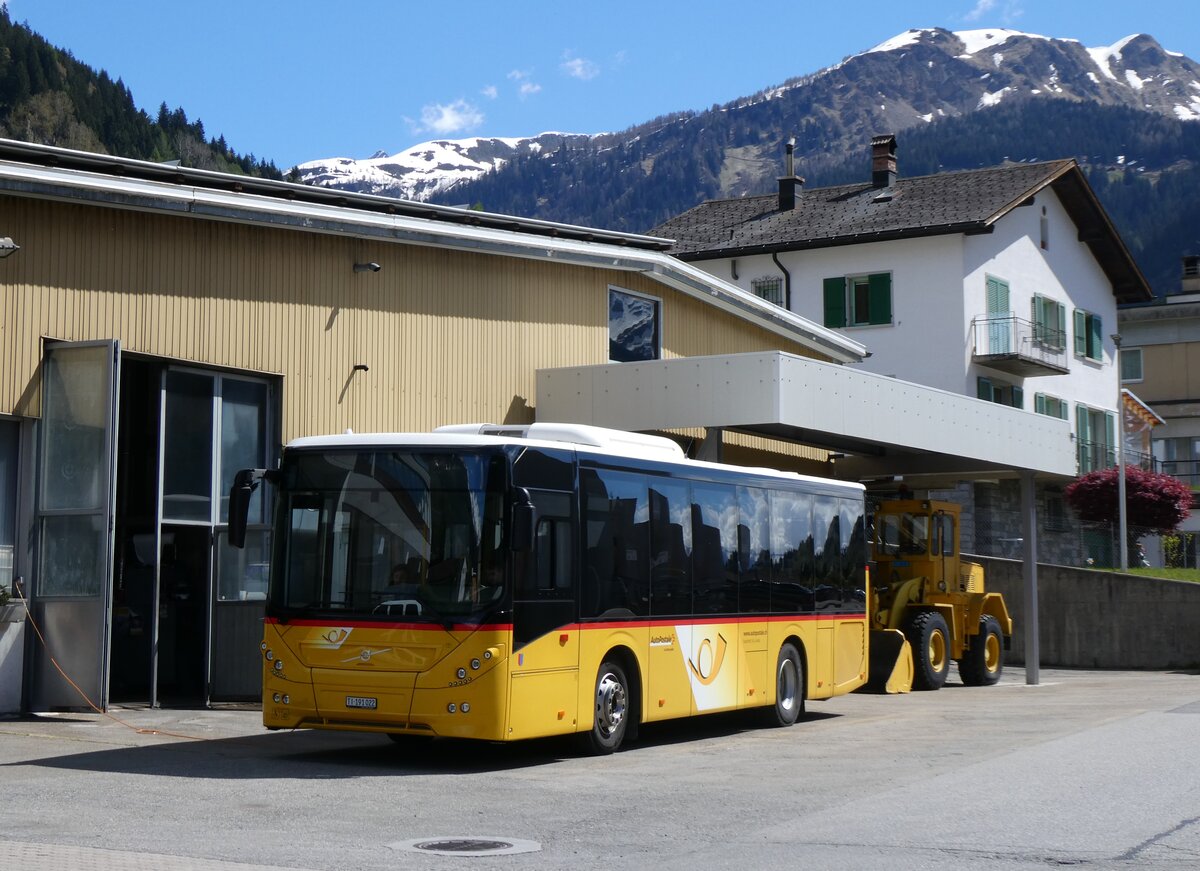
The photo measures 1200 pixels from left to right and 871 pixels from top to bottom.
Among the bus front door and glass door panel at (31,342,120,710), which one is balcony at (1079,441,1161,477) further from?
the bus front door

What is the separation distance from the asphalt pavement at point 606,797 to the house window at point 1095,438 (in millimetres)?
32912

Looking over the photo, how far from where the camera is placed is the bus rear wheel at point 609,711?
1508cm

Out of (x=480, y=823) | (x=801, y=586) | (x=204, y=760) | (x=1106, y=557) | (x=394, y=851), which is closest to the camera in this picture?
(x=394, y=851)

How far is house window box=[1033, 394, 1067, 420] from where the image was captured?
1939 inches

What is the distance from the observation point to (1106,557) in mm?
44562

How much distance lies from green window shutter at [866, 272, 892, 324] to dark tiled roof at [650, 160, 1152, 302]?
3.55 ft

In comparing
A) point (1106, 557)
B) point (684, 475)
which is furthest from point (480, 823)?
point (1106, 557)

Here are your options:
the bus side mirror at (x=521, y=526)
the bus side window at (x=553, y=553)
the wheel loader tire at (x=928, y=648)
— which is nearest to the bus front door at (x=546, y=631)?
the bus side window at (x=553, y=553)

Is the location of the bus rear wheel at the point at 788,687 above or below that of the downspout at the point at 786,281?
below

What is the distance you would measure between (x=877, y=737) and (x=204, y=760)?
7.05 metres

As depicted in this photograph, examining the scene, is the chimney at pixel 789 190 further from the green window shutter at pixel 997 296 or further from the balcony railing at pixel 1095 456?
the balcony railing at pixel 1095 456

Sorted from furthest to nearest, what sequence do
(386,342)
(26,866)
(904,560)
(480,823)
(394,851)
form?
(904,560) → (386,342) → (480,823) → (394,851) → (26,866)

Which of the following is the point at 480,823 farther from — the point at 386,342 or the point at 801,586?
the point at 386,342

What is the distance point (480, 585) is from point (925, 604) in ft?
50.9
